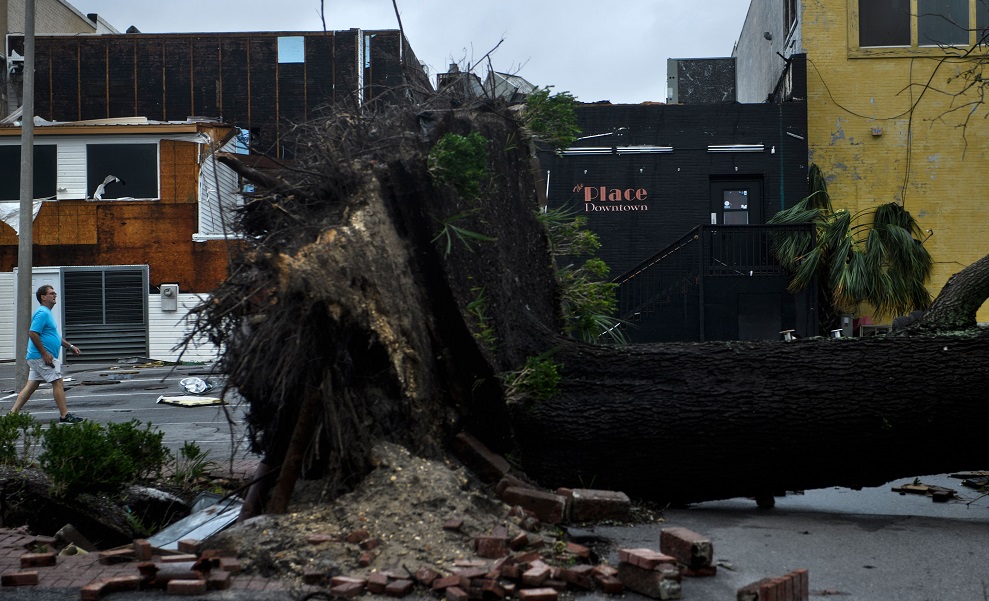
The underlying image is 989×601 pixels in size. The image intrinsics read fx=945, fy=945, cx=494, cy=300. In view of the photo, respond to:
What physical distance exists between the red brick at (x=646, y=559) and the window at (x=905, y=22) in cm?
1952

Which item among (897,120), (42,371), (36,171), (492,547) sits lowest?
(492,547)

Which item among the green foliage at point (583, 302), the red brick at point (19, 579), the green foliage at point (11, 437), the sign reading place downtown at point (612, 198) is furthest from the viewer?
the sign reading place downtown at point (612, 198)

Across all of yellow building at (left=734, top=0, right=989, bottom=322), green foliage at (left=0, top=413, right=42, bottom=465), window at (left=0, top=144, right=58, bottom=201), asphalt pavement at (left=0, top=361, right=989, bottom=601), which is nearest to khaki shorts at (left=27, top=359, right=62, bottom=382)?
asphalt pavement at (left=0, top=361, right=989, bottom=601)

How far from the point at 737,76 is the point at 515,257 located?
28.4m

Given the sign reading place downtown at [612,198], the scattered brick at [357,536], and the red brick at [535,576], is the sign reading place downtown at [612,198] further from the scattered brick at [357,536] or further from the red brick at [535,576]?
the red brick at [535,576]

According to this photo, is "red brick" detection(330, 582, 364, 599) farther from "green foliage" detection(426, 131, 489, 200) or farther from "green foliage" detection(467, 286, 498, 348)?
"green foliage" detection(426, 131, 489, 200)

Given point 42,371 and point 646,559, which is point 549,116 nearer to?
point 646,559

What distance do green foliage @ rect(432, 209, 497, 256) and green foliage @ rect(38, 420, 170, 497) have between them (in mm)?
2715

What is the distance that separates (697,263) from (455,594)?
1461 centimetres

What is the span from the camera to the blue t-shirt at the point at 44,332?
11.8m

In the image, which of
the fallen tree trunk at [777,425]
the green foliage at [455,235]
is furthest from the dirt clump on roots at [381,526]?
the green foliage at [455,235]

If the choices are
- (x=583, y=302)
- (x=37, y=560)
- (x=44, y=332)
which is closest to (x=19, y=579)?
(x=37, y=560)

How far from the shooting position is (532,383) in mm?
6590

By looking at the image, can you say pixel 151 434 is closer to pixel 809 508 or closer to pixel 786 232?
pixel 809 508
